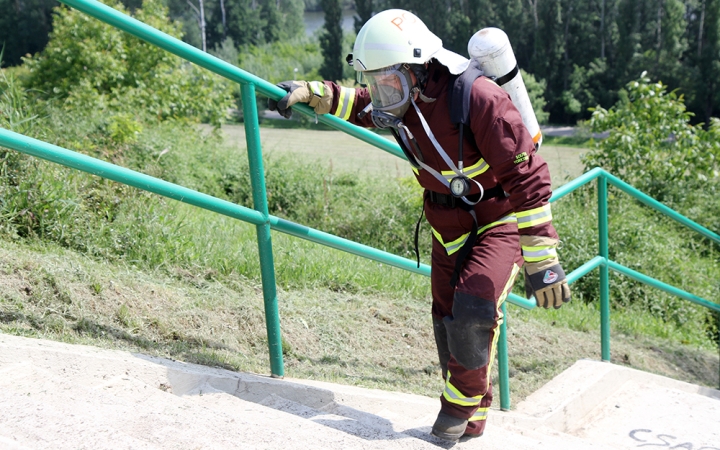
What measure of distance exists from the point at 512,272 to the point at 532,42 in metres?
38.0

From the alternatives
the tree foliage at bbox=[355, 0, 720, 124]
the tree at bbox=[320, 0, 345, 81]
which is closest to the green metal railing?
the tree foliage at bbox=[355, 0, 720, 124]

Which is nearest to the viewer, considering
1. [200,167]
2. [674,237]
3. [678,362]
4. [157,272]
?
[157,272]

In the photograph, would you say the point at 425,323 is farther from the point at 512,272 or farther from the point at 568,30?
the point at 568,30

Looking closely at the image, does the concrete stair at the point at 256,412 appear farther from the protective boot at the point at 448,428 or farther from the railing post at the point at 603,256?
the railing post at the point at 603,256

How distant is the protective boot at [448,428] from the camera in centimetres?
238

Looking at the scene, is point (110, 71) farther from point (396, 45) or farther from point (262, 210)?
point (396, 45)

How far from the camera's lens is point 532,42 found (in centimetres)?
3825

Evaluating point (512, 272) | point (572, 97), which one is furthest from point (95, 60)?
point (572, 97)

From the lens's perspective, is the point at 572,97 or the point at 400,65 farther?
the point at 572,97

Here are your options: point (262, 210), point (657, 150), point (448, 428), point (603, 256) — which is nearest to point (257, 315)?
point (262, 210)

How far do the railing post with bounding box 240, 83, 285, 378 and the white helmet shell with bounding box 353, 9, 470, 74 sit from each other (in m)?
0.39

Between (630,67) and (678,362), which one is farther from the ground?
(630,67)

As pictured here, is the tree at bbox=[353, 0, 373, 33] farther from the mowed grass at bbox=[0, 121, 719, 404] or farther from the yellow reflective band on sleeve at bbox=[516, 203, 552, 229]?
the yellow reflective band on sleeve at bbox=[516, 203, 552, 229]

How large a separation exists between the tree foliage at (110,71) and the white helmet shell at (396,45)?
21.2 feet
